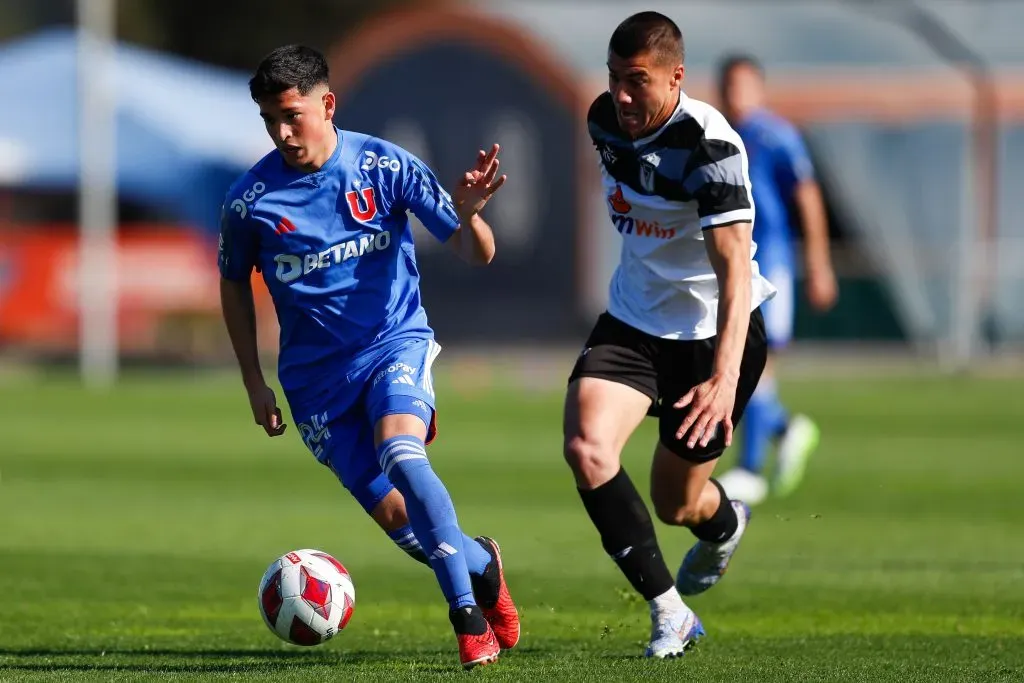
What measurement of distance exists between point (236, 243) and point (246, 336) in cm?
35

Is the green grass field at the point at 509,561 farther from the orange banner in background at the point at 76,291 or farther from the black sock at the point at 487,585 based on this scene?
the orange banner in background at the point at 76,291

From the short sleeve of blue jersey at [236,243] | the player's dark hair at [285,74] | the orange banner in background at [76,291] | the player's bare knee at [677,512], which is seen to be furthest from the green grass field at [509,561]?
the orange banner in background at [76,291]

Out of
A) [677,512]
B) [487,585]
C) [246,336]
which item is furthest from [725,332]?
[246,336]

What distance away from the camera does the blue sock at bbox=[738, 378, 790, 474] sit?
38.0 ft

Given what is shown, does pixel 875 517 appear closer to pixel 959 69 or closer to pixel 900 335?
pixel 900 335

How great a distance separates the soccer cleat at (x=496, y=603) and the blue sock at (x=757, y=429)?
4999 millimetres

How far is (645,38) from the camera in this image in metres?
6.26

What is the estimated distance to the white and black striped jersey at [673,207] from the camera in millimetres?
6363

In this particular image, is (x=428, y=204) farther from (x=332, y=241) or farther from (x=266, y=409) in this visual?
(x=266, y=409)

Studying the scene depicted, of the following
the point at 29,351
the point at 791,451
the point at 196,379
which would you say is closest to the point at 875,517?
the point at 791,451

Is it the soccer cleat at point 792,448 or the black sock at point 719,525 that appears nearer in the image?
the black sock at point 719,525

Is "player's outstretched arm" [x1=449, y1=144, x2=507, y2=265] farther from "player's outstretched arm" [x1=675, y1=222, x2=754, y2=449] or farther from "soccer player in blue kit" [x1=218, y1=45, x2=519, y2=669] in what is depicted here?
"player's outstretched arm" [x1=675, y1=222, x2=754, y2=449]

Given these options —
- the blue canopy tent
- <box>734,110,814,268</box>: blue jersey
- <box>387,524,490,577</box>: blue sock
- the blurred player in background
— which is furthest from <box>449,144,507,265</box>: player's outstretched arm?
the blue canopy tent

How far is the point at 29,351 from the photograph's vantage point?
3112cm
